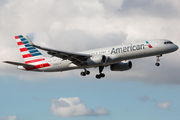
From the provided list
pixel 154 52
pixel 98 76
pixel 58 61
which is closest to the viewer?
pixel 154 52

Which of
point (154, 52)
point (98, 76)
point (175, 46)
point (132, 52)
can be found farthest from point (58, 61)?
point (175, 46)

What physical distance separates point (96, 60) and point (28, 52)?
1711cm

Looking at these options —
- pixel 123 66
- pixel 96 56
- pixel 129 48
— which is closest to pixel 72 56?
pixel 96 56

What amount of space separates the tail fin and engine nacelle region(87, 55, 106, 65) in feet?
37.1

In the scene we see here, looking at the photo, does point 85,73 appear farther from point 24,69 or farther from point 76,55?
point 24,69

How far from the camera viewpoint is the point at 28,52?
2308 inches

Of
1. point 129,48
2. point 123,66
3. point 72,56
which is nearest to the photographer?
point 129,48

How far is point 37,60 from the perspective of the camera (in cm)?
5669

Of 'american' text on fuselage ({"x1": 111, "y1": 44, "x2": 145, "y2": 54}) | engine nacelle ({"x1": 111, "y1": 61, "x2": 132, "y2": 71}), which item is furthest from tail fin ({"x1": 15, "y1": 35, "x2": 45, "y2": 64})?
'american' text on fuselage ({"x1": 111, "y1": 44, "x2": 145, "y2": 54})

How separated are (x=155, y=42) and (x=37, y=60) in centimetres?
2388

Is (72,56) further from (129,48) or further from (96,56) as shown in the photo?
(129,48)

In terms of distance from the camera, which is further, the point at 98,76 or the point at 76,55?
the point at 98,76

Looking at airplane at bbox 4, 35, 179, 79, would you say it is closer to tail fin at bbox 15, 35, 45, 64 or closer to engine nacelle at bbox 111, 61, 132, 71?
→ tail fin at bbox 15, 35, 45, 64

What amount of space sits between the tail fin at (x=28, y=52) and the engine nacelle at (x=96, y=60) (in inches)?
445
